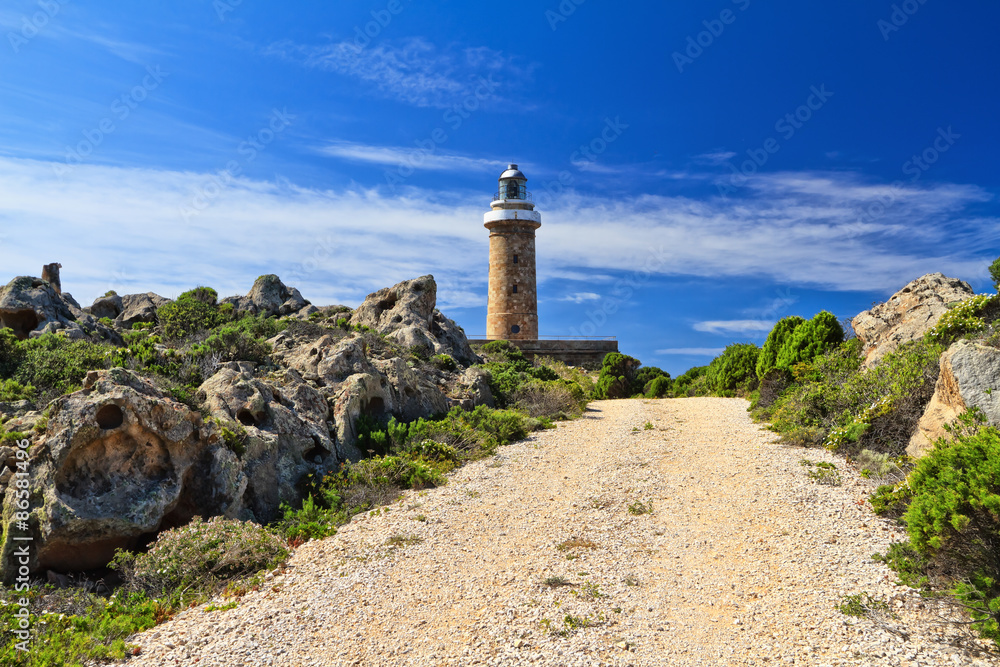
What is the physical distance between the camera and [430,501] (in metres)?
9.84

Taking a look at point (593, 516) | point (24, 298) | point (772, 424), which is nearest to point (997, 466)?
point (593, 516)

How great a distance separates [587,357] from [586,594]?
33.2 metres

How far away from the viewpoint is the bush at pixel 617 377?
27.9 meters

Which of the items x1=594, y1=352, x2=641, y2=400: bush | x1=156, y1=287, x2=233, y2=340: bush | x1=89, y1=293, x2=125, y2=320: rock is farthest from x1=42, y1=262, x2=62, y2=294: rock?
x1=594, y1=352, x2=641, y2=400: bush

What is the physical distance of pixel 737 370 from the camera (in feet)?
79.0

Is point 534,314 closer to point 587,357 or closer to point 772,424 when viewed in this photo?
point 587,357

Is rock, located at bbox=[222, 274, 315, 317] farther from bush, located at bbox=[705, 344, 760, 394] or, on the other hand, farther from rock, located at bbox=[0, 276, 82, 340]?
bush, located at bbox=[705, 344, 760, 394]

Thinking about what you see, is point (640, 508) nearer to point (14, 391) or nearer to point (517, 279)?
point (14, 391)

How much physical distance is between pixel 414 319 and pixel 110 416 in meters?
15.2

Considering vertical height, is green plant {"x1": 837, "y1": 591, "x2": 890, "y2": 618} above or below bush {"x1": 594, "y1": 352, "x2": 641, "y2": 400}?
below

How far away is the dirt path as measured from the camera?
5445 millimetres

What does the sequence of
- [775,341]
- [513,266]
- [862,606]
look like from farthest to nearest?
[513,266] → [775,341] → [862,606]

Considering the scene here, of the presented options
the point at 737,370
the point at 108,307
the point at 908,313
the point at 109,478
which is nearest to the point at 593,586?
the point at 109,478

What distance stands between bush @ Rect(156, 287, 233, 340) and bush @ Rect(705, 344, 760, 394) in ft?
61.3
